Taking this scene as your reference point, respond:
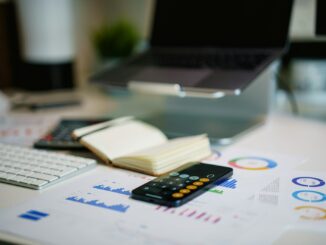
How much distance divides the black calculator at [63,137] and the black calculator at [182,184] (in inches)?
9.3

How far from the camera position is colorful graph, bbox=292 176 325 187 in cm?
66

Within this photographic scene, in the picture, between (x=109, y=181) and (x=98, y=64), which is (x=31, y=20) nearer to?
(x=98, y=64)

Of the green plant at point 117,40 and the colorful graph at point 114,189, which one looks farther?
the green plant at point 117,40

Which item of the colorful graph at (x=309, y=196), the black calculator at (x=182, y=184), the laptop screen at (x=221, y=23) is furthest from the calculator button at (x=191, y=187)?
the laptop screen at (x=221, y=23)

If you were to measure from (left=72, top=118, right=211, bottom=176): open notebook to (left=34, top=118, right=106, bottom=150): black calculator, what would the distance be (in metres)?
0.03

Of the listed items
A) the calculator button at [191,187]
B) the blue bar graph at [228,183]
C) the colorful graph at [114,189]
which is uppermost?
the calculator button at [191,187]

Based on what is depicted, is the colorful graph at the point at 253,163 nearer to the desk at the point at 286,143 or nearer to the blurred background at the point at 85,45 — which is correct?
the desk at the point at 286,143

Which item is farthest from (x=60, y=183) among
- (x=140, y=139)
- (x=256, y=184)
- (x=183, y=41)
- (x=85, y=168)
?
(x=183, y=41)

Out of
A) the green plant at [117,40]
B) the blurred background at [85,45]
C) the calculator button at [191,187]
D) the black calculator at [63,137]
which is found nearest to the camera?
the calculator button at [191,187]

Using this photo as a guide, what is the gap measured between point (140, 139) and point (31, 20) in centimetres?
78

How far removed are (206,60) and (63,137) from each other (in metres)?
0.40

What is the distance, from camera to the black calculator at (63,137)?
33.4 inches

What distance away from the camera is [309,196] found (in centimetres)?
62

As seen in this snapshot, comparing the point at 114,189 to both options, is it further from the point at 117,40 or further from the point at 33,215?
the point at 117,40
